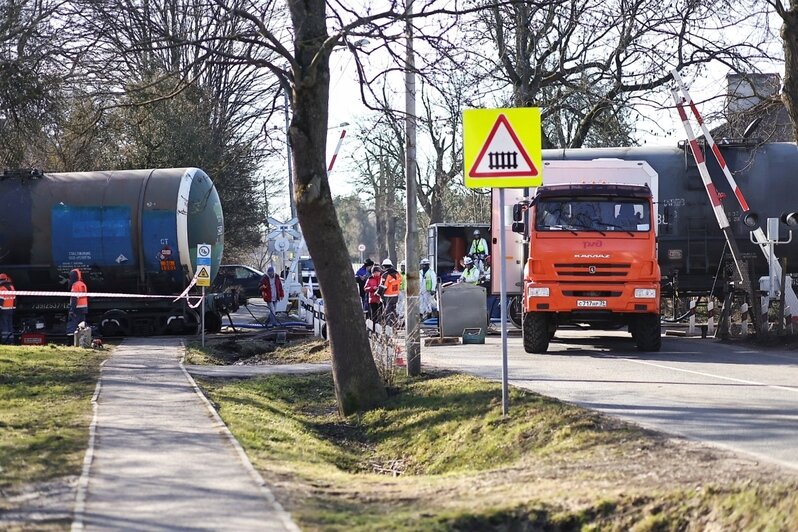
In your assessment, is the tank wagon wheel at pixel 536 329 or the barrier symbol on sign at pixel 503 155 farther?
the tank wagon wheel at pixel 536 329

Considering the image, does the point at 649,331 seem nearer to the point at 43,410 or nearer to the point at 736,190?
the point at 736,190

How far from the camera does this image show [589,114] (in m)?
35.0

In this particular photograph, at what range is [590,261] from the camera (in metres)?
20.0

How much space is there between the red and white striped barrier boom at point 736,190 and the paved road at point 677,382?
67.4 inches

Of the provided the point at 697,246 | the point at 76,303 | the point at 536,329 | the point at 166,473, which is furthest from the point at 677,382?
the point at 76,303

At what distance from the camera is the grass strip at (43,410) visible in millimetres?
9289

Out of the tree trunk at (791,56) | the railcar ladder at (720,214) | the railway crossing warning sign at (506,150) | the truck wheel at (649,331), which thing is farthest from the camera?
the railcar ladder at (720,214)

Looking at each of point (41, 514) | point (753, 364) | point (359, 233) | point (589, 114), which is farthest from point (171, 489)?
point (359, 233)

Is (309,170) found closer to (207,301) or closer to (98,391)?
(98,391)

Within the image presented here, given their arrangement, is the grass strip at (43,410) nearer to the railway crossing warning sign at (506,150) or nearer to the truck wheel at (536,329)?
the railway crossing warning sign at (506,150)

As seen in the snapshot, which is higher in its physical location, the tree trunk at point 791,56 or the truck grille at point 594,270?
the tree trunk at point 791,56

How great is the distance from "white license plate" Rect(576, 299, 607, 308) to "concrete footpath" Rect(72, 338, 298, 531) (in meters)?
7.84

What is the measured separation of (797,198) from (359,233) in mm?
104796

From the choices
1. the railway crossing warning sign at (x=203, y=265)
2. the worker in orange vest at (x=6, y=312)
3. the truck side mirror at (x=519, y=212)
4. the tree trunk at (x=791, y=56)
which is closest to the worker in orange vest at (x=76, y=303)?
the worker in orange vest at (x=6, y=312)
